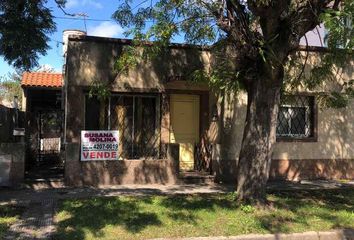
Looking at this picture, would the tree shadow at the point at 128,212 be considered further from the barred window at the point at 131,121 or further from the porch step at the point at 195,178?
the barred window at the point at 131,121

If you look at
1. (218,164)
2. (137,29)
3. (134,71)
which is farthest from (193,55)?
(137,29)

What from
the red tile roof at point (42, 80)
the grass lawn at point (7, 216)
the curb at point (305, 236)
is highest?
the red tile roof at point (42, 80)

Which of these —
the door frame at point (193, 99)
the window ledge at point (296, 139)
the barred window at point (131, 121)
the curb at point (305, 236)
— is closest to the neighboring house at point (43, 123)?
the barred window at point (131, 121)

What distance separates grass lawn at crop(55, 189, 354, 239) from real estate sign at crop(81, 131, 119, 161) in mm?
2384

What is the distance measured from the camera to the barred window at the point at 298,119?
14.4 metres

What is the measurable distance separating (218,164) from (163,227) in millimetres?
5727

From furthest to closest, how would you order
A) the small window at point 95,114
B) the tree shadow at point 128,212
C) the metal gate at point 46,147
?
1. the metal gate at point 46,147
2. the small window at point 95,114
3. the tree shadow at point 128,212

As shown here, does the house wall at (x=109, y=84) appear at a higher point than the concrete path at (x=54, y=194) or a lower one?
higher

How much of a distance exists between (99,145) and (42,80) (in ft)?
30.5

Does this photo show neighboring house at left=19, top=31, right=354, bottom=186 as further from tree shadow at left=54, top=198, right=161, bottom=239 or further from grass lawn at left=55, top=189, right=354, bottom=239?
tree shadow at left=54, top=198, right=161, bottom=239

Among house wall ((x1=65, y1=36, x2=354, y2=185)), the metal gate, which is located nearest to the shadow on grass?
house wall ((x1=65, y1=36, x2=354, y2=185))

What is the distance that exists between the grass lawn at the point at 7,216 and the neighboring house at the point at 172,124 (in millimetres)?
2927

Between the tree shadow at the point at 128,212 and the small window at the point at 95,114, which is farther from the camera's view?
the small window at the point at 95,114

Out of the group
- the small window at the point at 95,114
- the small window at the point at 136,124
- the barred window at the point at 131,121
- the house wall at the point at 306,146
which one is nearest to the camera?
the small window at the point at 95,114
